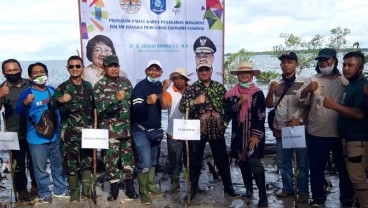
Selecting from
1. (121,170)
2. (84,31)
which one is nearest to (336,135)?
(121,170)

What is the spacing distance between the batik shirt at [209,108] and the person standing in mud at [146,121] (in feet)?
1.63

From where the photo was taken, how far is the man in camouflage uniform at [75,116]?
5.47 meters

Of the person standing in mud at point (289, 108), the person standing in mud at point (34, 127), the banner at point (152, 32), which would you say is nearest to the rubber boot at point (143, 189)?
Answer: the person standing in mud at point (34, 127)

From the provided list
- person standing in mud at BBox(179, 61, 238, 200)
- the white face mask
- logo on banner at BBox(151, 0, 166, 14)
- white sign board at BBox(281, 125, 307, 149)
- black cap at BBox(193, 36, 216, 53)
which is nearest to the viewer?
white sign board at BBox(281, 125, 307, 149)

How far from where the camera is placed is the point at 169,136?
20.5ft

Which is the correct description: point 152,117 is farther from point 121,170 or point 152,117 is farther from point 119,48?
point 119,48

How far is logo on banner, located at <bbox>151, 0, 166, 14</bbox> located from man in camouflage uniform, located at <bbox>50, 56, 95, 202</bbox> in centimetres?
230

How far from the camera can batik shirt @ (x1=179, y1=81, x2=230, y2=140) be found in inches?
221

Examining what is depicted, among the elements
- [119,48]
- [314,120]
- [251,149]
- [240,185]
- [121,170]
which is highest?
Result: [119,48]

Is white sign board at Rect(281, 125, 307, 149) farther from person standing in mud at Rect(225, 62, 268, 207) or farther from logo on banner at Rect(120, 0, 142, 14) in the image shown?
logo on banner at Rect(120, 0, 142, 14)

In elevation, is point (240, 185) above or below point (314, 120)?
below

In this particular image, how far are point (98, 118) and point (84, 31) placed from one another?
2.20 meters

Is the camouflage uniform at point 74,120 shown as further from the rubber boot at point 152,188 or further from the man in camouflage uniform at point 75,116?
the rubber boot at point 152,188

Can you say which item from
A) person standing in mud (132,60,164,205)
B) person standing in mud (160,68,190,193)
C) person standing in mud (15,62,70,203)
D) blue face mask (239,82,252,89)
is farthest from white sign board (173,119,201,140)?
person standing in mud (15,62,70,203)
